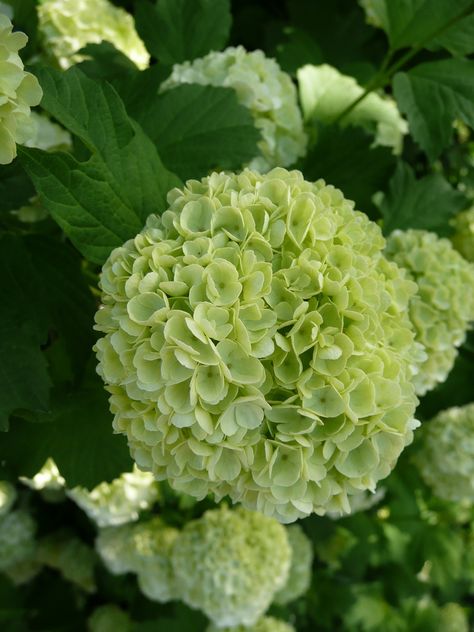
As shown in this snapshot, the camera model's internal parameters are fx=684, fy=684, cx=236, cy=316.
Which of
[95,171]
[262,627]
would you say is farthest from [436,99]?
[262,627]

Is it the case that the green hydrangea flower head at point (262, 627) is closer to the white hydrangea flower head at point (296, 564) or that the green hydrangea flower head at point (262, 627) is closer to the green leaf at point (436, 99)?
the white hydrangea flower head at point (296, 564)

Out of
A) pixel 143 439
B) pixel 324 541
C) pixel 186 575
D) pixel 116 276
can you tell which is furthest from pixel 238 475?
pixel 324 541

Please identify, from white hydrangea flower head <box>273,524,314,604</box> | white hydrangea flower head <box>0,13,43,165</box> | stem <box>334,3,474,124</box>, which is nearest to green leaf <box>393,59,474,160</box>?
stem <box>334,3,474,124</box>

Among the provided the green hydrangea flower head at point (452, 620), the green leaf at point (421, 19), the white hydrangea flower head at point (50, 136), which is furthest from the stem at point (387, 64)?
the green hydrangea flower head at point (452, 620)

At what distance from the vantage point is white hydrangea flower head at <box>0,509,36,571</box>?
197 centimetres

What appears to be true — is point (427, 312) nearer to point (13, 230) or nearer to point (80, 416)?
point (80, 416)

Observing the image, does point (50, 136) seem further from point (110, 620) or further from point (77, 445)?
point (110, 620)

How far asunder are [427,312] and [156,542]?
0.96 m

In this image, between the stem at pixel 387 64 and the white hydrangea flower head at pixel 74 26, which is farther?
the white hydrangea flower head at pixel 74 26

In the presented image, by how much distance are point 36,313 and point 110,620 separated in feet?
4.86

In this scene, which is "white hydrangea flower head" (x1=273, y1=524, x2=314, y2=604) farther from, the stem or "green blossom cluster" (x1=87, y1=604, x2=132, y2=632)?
the stem

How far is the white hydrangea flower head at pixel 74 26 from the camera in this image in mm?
1485

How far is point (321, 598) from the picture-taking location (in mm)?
2543

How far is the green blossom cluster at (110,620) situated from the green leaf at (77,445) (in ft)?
3.91
